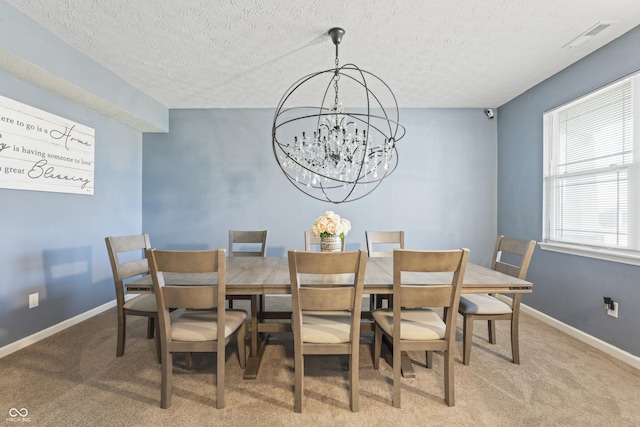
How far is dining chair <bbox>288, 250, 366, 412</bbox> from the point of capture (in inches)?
58.1

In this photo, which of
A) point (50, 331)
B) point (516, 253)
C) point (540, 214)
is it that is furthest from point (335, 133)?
point (50, 331)

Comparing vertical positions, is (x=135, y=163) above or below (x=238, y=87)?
below

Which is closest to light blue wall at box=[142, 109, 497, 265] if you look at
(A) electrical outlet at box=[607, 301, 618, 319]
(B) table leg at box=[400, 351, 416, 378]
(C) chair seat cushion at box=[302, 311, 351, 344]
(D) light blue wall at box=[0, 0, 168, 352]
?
(D) light blue wall at box=[0, 0, 168, 352]

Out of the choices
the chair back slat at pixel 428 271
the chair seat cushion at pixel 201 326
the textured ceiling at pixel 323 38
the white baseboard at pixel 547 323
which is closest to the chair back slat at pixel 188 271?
the chair seat cushion at pixel 201 326

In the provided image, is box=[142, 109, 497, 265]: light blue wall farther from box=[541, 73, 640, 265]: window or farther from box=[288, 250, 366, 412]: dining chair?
box=[288, 250, 366, 412]: dining chair

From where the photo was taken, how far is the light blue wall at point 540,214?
222 cm

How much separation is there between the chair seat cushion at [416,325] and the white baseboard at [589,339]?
5.15ft

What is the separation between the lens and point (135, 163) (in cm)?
376

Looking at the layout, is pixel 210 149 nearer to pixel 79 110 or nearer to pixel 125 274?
→ pixel 79 110

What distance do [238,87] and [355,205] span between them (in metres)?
1.98

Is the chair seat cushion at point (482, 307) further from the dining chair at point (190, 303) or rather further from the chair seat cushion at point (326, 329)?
the dining chair at point (190, 303)

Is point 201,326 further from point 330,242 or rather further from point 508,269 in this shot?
point 508,269

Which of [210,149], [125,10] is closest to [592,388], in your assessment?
[125,10]

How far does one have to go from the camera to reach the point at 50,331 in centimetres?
255
